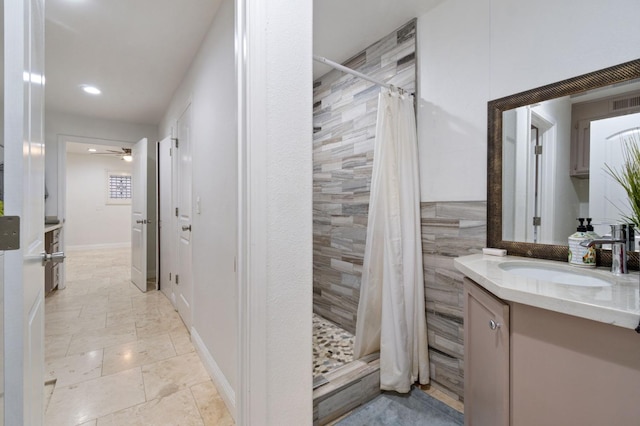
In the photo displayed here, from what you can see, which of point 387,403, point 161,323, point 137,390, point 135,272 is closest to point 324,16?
point 387,403

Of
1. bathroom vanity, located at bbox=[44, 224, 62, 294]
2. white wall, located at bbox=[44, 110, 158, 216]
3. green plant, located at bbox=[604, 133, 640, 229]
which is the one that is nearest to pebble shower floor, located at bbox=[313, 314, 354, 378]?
green plant, located at bbox=[604, 133, 640, 229]

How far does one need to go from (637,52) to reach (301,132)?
142cm

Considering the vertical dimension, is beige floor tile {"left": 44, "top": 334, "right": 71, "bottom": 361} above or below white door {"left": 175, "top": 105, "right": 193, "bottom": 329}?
below

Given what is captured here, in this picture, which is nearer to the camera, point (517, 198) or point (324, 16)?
point (517, 198)

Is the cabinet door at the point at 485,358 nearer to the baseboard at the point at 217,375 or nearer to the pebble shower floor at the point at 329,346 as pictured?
the pebble shower floor at the point at 329,346

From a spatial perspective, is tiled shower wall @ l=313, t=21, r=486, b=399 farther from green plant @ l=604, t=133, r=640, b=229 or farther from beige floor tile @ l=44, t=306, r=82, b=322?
beige floor tile @ l=44, t=306, r=82, b=322

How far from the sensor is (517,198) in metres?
1.54

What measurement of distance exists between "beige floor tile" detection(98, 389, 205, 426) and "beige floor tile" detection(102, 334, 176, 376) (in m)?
0.53

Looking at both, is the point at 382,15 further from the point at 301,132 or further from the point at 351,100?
the point at 301,132

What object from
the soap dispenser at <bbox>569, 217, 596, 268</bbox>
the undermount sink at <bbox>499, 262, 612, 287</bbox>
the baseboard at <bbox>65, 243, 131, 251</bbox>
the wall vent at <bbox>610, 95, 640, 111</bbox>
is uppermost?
the wall vent at <bbox>610, 95, 640, 111</bbox>

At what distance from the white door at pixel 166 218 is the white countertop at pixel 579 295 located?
317 centimetres

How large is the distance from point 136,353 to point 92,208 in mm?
6765

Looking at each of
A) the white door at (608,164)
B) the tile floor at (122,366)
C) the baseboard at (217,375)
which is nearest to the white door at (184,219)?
the tile floor at (122,366)

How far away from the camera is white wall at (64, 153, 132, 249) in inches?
274
